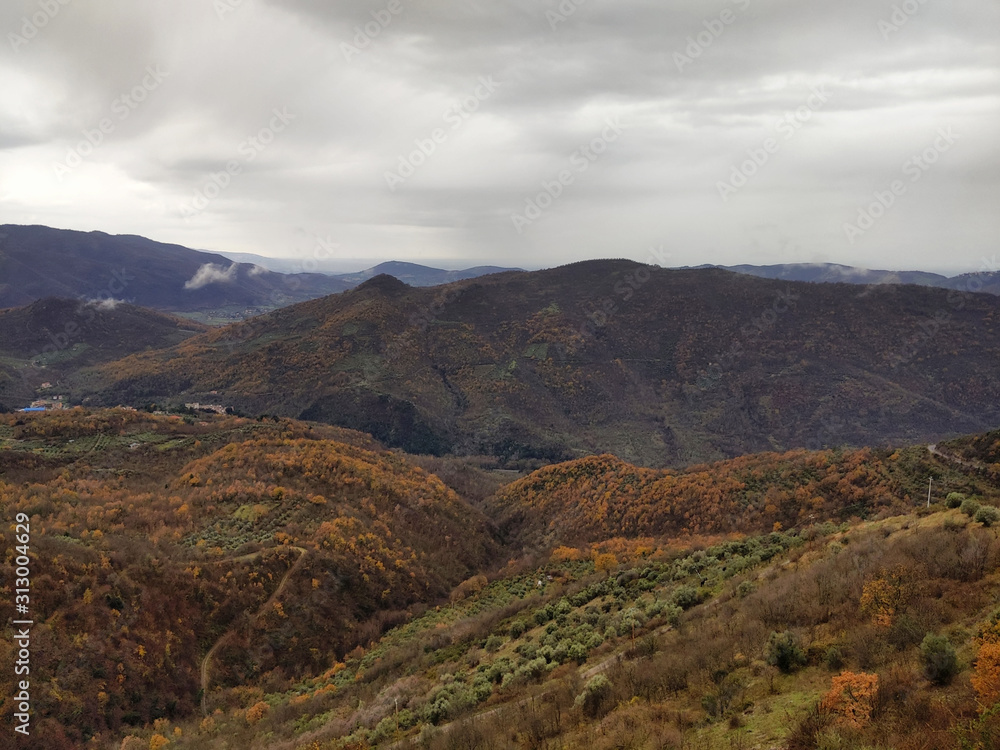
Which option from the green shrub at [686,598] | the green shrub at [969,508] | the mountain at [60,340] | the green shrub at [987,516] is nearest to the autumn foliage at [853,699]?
the green shrub at [987,516]

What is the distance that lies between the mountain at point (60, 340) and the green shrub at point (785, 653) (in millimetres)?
179418

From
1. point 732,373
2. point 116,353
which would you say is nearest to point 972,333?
point 732,373

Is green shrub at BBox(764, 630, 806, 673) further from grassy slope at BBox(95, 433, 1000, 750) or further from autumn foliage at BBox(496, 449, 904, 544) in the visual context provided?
autumn foliage at BBox(496, 449, 904, 544)

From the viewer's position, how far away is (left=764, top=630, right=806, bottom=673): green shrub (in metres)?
11.9

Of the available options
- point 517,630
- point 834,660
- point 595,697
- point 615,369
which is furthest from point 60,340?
point 834,660

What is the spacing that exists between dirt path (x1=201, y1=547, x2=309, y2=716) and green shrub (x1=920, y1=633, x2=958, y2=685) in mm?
32170

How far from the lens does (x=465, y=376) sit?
155125 mm

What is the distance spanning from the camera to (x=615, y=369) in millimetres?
166000

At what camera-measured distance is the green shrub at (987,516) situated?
16.1 m

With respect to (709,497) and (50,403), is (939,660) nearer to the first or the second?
(709,497)

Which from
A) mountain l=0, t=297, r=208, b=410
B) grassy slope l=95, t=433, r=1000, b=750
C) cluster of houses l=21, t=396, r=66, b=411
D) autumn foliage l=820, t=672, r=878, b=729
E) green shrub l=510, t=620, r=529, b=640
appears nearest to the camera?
autumn foliage l=820, t=672, r=878, b=729

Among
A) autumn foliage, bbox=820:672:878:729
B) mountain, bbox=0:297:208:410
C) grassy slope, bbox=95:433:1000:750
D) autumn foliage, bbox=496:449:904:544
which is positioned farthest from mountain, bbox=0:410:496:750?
mountain, bbox=0:297:208:410

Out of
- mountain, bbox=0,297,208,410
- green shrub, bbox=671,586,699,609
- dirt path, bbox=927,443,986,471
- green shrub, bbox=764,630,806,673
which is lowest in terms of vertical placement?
green shrub, bbox=671,586,699,609

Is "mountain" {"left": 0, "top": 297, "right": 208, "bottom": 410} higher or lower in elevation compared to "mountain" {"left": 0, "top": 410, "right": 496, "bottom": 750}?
higher
